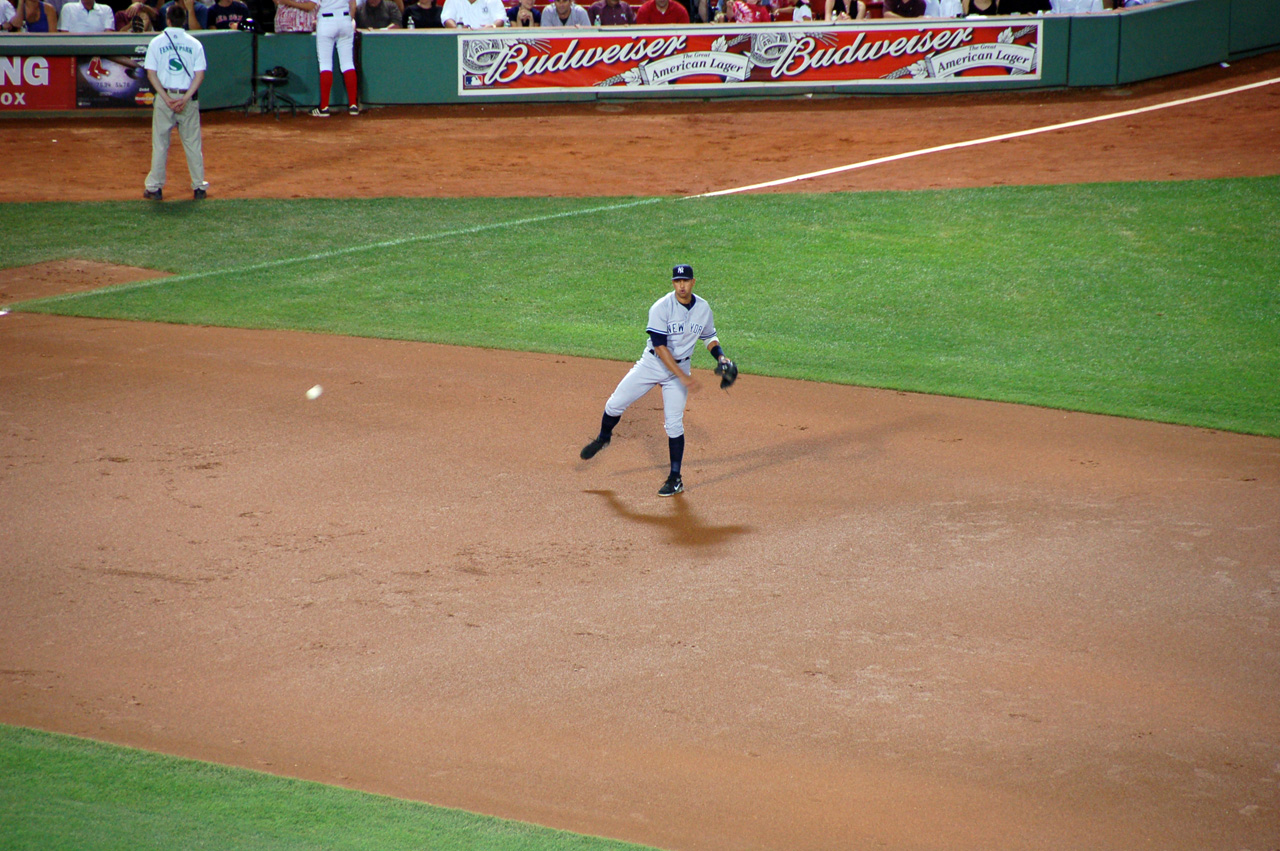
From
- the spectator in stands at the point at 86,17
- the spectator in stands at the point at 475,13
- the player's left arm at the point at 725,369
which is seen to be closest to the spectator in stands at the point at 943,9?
the spectator in stands at the point at 475,13

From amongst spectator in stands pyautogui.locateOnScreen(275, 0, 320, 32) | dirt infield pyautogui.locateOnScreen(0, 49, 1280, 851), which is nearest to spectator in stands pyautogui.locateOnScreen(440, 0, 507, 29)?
spectator in stands pyautogui.locateOnScreen(275, 0, 320, 32)

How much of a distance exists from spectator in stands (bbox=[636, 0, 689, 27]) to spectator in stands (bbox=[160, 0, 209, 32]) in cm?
782

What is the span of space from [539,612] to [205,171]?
545 inches

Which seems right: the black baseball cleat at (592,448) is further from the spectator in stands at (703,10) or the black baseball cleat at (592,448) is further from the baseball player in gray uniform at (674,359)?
the spectator in stands at (703,10)

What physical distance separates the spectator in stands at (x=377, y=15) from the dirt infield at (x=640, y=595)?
11101mm

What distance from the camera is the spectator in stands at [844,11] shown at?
71.8 feet

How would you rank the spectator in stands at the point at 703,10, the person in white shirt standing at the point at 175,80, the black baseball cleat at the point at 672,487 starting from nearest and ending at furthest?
the black baseball cleat at the point at 672,487
the person in white shirt standing at the point at 175,80
the spectator in stands at the point at 703,10

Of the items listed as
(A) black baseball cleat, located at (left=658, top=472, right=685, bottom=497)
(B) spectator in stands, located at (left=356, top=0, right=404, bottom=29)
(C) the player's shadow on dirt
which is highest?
(B) spectator in stands, located at (left=356, top=0, right=404, bottom=29)

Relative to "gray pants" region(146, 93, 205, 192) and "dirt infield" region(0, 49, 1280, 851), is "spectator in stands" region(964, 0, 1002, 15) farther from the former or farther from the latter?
"gray pants" region(146, 93, 205, 192)

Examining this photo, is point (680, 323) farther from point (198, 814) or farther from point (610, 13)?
point (610, 13)

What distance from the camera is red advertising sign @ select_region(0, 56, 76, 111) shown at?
19.9 metres

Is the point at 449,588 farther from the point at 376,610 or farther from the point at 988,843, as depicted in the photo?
the point at 988,843

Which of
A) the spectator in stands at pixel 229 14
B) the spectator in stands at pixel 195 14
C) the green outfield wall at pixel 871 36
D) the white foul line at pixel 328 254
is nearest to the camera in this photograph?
the white foul line at pixel 328 254

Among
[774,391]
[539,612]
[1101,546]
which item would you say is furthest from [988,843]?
[774,391]
